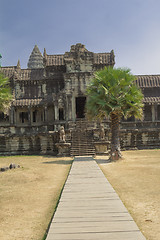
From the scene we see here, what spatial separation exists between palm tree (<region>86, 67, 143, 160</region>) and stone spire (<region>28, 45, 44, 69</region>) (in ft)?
112

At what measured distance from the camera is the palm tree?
50.1ft

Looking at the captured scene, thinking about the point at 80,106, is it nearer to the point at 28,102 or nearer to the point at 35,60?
the point at 28,102

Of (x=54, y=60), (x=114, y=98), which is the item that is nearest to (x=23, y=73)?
(x=54, y=60)

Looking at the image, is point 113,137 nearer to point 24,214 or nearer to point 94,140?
point 94,140

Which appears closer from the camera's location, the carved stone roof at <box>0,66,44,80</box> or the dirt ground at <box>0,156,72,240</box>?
the dirt ground at <box>0,156,72,240</box>

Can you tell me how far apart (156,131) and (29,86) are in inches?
617

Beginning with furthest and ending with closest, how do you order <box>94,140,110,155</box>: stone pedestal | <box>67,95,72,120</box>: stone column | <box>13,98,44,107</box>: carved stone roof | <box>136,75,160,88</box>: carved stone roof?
<box>136,75,160,88</box>: carved stone roof
<box>13,98,44,107</box>: carved stone roof
<box>67,95,72,120</box>: stone column
<box>94,140,110,155</box>: stone pedestal

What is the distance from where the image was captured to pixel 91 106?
1584 cm

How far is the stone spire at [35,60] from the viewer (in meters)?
47.5

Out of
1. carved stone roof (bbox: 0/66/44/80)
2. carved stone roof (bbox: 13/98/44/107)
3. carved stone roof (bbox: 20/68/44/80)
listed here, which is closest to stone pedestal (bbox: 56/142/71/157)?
carved stone roof (bbox: 13/98/44/107)

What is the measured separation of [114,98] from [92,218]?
11.3 metres

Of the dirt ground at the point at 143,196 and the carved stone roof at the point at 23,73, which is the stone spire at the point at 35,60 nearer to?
the carved stone roof at the point at 23,73

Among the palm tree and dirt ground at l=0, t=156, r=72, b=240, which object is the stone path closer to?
dirt ground at l=0, t=156, r=72, b=240

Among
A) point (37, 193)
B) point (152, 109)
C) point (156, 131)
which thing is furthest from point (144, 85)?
point (37, 193)
